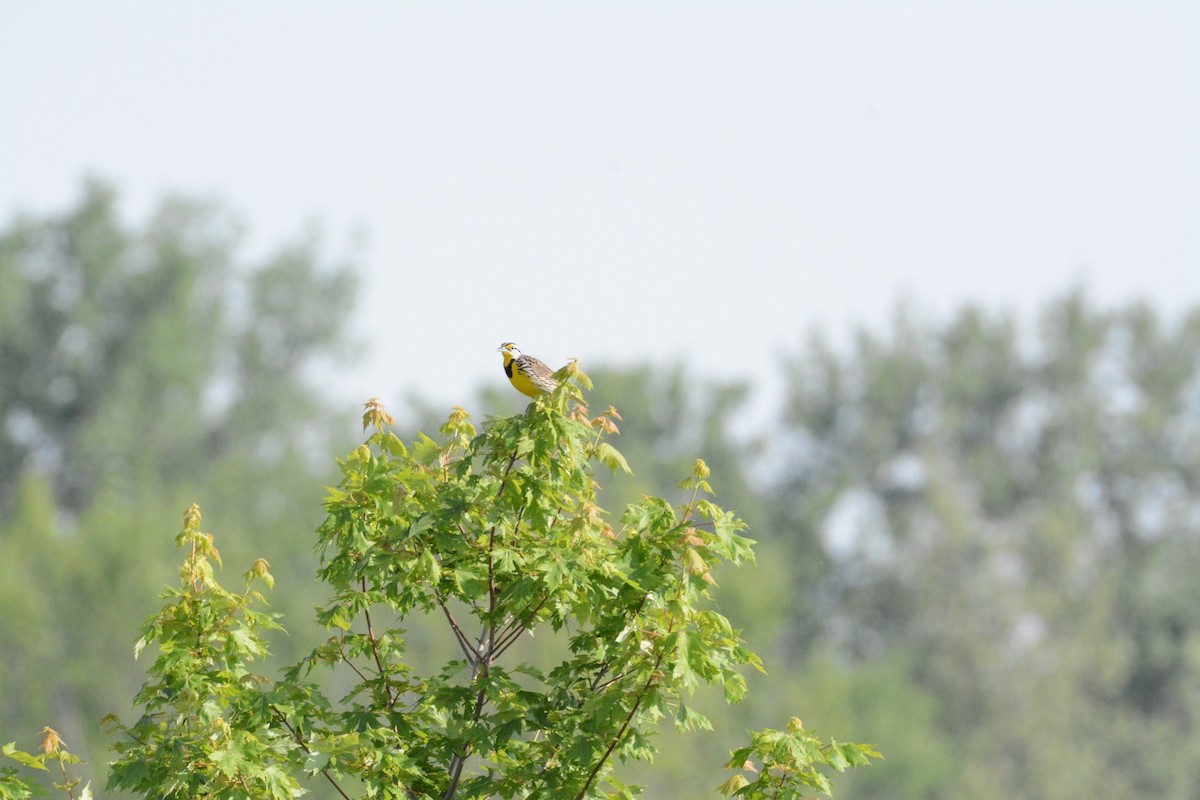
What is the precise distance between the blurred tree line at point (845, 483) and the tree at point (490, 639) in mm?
41386

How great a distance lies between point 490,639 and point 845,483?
5673 centimetres

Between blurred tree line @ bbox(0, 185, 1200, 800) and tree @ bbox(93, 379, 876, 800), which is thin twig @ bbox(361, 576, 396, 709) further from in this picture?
blurred tree line @ bbox(0, 185, 1200, 800)

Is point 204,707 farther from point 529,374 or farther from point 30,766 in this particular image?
point 529,374

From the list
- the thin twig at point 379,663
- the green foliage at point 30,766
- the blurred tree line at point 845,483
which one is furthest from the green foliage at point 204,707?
the blurred tree line at point 845,483

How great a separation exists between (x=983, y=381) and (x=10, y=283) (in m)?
34.6

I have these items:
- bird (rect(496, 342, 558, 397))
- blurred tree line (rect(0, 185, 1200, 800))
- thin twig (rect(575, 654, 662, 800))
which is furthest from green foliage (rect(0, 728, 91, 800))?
blurred tree line (rect(0, 185, 1200, 800))

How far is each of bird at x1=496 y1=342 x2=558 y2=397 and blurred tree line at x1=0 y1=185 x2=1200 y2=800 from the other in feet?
131

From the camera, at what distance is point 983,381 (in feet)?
216

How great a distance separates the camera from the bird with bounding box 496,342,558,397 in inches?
366

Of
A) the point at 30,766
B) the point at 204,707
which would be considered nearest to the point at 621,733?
the point at 204,707

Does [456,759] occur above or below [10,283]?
below

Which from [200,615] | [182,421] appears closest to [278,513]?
[182,421]

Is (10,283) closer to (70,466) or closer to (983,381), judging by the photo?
(70,466)

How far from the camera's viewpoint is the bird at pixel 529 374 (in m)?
9.30
